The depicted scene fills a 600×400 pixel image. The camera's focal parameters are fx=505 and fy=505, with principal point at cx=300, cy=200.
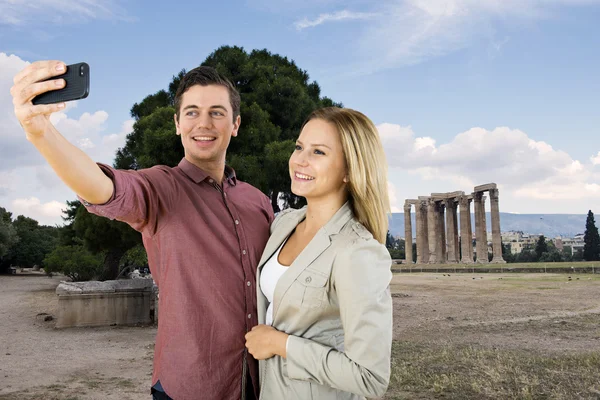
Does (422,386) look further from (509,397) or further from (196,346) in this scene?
(196,346)

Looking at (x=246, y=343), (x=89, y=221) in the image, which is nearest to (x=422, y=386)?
(x=246, y=343)

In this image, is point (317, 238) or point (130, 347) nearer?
point (317, 238)

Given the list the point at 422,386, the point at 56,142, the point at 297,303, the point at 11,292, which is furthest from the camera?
the point at 11,292

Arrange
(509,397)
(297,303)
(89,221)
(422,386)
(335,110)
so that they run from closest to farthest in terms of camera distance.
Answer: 1. (297,303)
2. (335,110)
3. (509,397)
4. (422,386)
5. (89,221)

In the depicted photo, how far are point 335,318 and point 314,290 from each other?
0.15m

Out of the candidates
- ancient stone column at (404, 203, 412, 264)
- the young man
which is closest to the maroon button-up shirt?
the young man

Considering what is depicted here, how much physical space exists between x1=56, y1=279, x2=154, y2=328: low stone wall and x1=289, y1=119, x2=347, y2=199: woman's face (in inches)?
397

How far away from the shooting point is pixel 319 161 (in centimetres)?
189

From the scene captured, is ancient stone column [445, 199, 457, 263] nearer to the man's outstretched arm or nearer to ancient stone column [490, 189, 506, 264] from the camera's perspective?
ancient stone column [490, 189, 506, 264]

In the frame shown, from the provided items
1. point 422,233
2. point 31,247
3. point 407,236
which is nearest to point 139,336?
point 31,247

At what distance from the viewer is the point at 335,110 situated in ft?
6.17

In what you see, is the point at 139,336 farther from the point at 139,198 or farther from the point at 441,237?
the point at 441,237

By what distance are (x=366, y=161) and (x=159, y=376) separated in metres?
1.14

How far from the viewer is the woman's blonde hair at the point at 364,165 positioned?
183 cm
